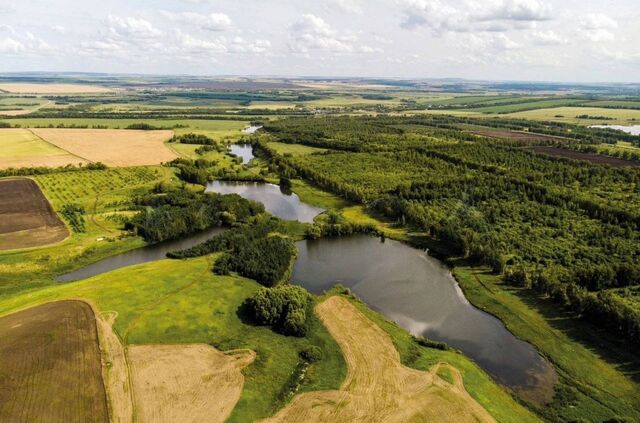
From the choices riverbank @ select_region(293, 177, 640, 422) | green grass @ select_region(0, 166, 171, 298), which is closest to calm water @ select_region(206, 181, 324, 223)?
green grass @ select_region(0, 166, 171, 298)

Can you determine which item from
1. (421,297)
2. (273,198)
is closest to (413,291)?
(421,297)

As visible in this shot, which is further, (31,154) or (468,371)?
(31,154)

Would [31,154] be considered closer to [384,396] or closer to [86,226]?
[86,226]

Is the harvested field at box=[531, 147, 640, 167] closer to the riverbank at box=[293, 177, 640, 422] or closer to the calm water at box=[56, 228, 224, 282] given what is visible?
the riverbank at box=[293, 177, 640, 422]

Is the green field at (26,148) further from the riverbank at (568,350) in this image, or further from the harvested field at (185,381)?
the riverbank at (568,350)

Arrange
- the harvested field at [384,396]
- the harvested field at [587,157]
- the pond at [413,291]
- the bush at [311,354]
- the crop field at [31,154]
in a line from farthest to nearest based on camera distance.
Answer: the crop field at [31,154] < the harvested field at [587,157] < the pond at [413,291] < the bush at [311,354] < the harvested field at [384,396]

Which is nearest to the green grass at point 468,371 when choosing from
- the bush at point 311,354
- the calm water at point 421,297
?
the calm water at point 421,297

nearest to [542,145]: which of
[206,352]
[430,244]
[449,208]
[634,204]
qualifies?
[634,204]
